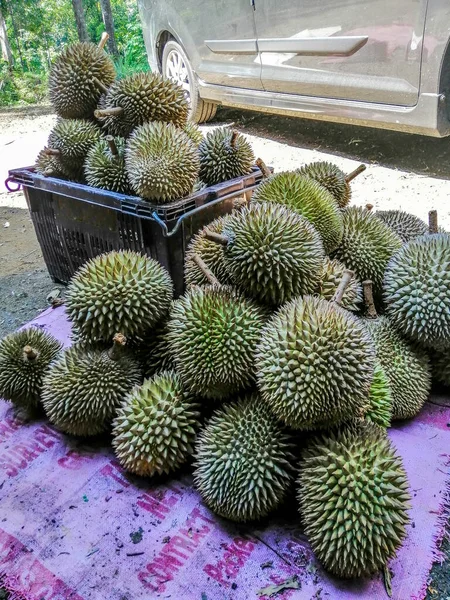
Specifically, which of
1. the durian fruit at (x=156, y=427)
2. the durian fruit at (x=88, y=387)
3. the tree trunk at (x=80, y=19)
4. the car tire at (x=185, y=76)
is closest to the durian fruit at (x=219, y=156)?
the durian fruit at (x=88, y=387)

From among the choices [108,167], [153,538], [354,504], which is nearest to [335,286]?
[354,504]

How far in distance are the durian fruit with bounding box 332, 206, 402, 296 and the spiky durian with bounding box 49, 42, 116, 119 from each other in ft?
5.12

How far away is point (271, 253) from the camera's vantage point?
173 cm

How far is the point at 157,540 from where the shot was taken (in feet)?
5.43

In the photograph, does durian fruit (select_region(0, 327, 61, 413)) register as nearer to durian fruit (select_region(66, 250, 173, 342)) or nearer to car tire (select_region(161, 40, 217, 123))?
durian fruit (select_region(66, 250, 173, 342))

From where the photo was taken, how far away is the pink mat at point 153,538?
1.51m

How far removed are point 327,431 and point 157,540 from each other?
648 millimetres

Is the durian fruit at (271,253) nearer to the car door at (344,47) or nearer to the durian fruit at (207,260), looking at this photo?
the durian fruit at (207,260)

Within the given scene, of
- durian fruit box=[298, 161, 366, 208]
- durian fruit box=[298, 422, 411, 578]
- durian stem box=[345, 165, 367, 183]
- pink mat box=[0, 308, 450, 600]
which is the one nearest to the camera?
durian fruit box=[298, 422, 411, 578]

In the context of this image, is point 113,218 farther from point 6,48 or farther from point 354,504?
point 6,48

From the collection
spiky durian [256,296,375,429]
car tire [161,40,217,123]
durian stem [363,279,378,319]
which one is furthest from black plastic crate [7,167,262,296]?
car tire [161,40,217,123]

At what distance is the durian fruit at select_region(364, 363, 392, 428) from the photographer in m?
1.80

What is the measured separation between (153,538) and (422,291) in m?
1.28

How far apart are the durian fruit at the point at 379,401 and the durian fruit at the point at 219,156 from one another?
1.36 meters
